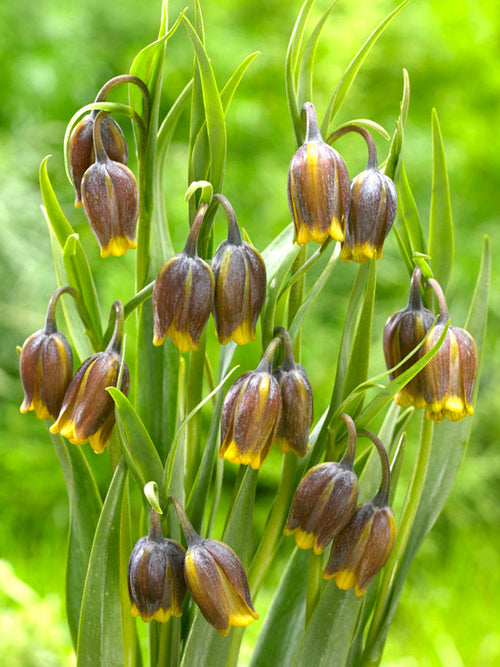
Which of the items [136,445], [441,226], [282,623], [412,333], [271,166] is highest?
[271,166]

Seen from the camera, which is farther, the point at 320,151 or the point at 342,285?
the point at 342,285

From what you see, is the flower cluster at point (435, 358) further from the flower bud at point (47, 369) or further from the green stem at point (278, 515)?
the flower bud at point (47, 369)

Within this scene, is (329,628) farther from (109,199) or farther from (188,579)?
(109,199)

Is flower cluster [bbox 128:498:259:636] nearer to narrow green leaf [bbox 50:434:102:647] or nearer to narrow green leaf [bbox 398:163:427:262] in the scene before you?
narrow green leaf [bbox 50:434:102:647]

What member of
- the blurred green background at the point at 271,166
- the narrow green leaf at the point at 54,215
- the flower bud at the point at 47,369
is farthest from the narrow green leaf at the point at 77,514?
the blurred green background at the point at 271,166

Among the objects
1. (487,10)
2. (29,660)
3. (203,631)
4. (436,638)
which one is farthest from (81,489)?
(487,10)

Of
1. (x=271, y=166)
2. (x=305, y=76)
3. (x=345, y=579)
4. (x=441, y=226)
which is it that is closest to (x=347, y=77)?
(x=305, y=76)

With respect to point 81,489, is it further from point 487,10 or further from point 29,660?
point 487,10

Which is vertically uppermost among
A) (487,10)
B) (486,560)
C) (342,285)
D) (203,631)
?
(487,10)
